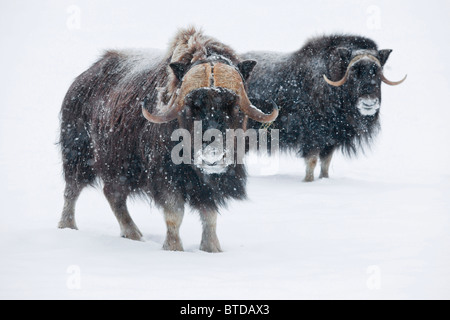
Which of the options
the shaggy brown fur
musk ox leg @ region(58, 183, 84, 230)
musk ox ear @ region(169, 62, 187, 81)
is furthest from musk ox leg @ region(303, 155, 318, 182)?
musk ox ear @ region(169, 62, 187, 81)

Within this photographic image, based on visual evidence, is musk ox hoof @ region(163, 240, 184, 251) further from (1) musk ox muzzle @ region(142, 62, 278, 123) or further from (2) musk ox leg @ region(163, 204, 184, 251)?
(1) musk ox muzzle @ region(142, 62, 278, 123)

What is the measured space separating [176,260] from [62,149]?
1891 millimetres

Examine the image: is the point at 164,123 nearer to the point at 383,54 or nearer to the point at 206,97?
the point at 206,97

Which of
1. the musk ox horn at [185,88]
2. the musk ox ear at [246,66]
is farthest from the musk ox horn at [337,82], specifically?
the musk ox horn at [185,88]

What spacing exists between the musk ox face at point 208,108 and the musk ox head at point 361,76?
3.50 metres

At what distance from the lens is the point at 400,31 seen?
101 feet

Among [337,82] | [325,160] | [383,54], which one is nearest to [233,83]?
[337,82]

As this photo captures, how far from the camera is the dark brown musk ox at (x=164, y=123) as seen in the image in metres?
3.03

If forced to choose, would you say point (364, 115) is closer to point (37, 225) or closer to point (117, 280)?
point (37, 225)

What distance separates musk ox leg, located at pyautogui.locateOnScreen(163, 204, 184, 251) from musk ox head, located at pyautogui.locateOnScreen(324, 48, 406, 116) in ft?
11.9

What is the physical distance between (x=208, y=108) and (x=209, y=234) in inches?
38.4

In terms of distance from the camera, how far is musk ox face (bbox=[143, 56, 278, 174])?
291 centimetres

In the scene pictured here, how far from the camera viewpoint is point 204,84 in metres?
2.98

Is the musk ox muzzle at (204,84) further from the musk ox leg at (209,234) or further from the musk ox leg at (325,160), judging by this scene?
the musk ox leg at (325,160)
